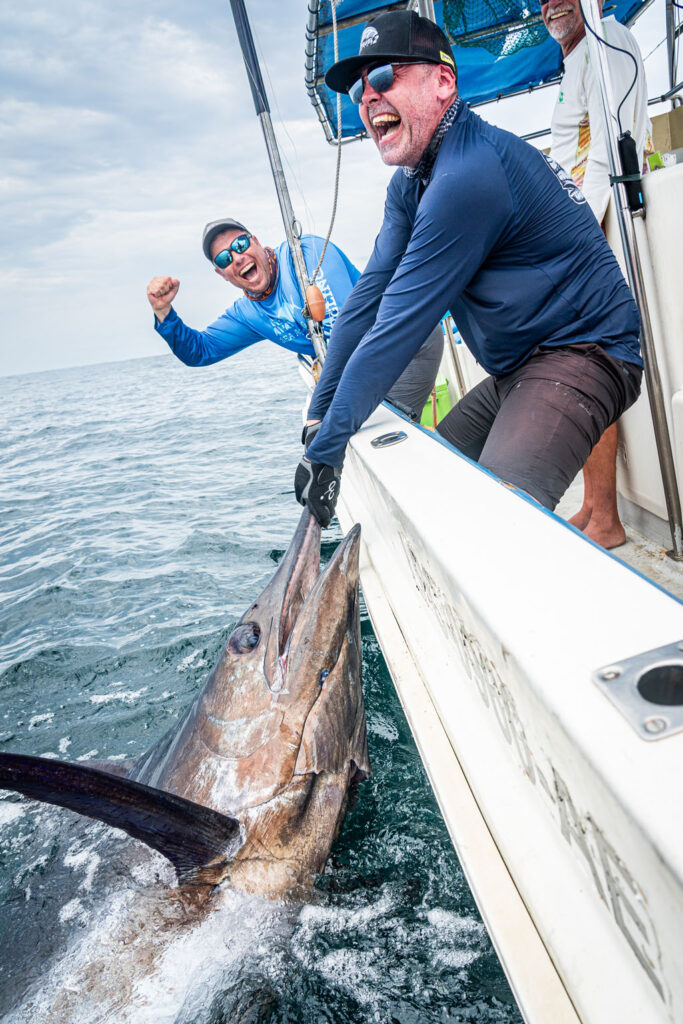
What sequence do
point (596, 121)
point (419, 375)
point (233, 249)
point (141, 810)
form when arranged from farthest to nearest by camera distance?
point (233, 249), point (419, 375), point (596, 121), point (141, 810)

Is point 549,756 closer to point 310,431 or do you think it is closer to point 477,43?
point 310,431

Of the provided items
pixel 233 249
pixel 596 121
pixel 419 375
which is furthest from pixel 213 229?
pixel 596 121

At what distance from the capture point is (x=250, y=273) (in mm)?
4363

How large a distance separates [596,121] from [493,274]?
1.24 m

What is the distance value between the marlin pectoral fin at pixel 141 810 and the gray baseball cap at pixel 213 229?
3.66 metres

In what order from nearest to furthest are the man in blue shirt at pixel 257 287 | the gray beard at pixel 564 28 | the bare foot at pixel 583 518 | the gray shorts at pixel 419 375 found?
the bare foot at pixel 583 518 < the gray beard at pixel 564 28 < the gray shorts at pixel 419 375 < the man in blue shirt at pixel 257 287

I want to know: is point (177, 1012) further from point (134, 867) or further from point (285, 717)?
point (285, 717)

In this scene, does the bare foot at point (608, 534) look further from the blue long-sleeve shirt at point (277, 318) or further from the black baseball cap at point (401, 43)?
the blue long-sleeve shirt at point (277, 318)

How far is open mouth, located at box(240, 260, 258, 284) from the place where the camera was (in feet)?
14.1

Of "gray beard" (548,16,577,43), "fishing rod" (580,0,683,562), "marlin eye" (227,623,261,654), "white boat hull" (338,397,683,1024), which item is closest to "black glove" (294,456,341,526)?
"marlin eye" (227,623,261,654)

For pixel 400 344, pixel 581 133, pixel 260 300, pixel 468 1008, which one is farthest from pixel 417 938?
pixel 260 300

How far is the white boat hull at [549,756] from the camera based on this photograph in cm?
65

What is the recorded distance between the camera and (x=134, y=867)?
1.58 meters

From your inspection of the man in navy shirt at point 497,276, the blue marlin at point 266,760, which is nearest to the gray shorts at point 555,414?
the man in navy shirt at point 497,276
